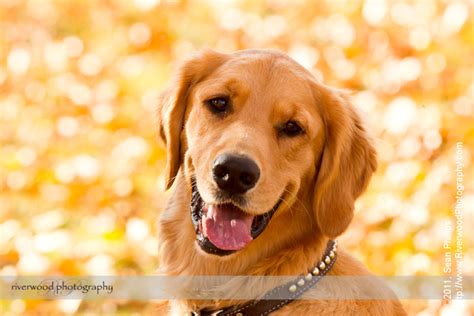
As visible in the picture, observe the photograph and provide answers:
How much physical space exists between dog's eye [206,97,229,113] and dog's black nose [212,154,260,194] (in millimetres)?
383

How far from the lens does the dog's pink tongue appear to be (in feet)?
10.1

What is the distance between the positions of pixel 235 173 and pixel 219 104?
1.50 ft

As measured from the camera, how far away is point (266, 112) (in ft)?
10.5

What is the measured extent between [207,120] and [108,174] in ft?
11.5

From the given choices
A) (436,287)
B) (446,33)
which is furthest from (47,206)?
(446,33)

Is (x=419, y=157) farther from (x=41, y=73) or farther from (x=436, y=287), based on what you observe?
(x=41, y=73)

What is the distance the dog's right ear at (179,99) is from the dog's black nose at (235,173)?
61cm

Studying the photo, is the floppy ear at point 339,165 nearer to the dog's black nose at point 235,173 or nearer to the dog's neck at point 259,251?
the dog's neck at point 259,251

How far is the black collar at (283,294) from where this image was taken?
3115mm

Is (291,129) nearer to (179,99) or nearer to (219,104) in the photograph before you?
(219,104)

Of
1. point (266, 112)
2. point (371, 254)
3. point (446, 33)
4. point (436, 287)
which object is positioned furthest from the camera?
point (446, 33)

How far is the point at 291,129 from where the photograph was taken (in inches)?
127

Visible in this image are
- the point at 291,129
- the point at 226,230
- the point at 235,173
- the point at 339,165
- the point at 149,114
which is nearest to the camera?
the point at 235,173

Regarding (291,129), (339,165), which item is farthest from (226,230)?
(339,165)
